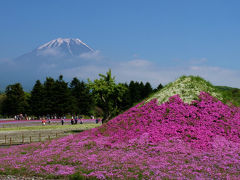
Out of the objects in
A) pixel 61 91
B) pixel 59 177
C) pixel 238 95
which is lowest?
pixel 59 177

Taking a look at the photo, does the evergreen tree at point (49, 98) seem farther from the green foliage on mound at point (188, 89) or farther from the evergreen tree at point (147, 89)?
the green foliage on mound at point (188, 89)

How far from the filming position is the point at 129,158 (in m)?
18.5

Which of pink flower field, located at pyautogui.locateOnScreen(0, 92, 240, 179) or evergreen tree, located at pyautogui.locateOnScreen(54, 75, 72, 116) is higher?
evergreen tree, located at pyautogui.locateOnScreen(54, 75, 72, 116)

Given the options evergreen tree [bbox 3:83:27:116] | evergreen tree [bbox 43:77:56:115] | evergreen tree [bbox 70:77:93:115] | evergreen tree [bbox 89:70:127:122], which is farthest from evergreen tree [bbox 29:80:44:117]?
evergreen tree [bbox 89:70:127:122]

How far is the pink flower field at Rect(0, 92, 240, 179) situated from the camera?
1587 centimetres

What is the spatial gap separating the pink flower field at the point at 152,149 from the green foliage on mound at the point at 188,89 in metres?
0.77

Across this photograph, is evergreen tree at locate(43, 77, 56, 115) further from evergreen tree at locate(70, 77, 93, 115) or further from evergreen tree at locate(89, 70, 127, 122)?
evergreen tree at locate(89, 70, 127, 122)

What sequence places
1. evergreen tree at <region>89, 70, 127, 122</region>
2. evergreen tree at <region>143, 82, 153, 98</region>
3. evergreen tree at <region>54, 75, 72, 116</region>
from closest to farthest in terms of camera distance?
evergreen tree at <region>89, 70, 127, 122</region>
evergreen tree at <region>54, 75, 72, 116</region>
evergreen tree at <region>143, 82, 153, 98</region>

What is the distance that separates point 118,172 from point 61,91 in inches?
3337

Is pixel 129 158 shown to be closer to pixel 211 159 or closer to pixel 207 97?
pixel 211 159

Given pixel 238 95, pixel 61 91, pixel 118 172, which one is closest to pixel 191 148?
pixel 118 172

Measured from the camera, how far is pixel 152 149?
2039 cm

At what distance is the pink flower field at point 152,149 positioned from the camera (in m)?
15.9

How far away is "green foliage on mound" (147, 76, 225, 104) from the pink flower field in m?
0.77
